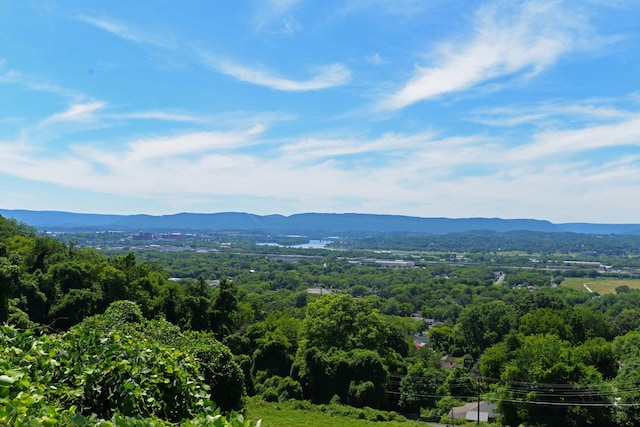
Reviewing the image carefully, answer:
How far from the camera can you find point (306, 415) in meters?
19.1

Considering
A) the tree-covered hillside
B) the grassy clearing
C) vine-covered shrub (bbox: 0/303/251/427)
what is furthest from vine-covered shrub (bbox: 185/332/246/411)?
vine-covered shrub (bbox: 0/303/251/427)

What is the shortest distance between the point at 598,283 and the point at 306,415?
106791 millimetres

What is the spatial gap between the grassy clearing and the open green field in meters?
87.8

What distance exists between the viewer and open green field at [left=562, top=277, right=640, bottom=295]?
96188 millimetres

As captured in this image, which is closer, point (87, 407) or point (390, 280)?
point (87, 407)

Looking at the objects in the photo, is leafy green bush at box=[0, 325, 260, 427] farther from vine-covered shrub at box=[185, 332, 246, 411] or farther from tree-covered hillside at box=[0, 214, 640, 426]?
vine-covered shrub at box=[185, 332, 246, 411]

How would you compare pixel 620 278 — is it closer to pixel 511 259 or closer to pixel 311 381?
pixel 511 259

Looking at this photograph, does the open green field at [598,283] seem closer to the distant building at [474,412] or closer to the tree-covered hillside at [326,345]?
the tree-covered hillside at [326,345]

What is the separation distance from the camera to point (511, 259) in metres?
163

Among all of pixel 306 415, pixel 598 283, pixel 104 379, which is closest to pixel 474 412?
pixel 306 415

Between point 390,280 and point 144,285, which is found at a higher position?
point 144,285

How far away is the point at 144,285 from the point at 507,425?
66.4ft

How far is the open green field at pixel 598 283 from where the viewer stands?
96.2 m

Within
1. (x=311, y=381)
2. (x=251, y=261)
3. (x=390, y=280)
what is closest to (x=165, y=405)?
(x=311, y=381)
